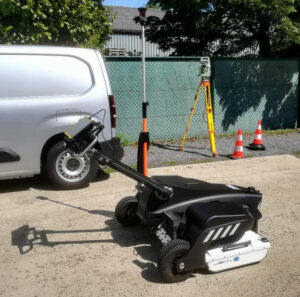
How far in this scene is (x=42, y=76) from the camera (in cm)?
578

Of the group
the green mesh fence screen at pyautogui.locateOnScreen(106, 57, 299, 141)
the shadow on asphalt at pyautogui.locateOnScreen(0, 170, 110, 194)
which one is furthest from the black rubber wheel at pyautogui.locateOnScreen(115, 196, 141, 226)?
the green mesh fence screen at pyautogui.locateOnScreen(106, 57, 299, 141)

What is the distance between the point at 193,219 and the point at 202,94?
6748mm

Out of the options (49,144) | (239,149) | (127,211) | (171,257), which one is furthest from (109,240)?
(239,149)

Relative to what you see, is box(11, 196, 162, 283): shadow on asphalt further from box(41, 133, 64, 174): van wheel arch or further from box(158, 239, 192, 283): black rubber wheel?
box(41, 133, 64, 174): van wheel arch

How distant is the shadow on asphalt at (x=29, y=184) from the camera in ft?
20.4

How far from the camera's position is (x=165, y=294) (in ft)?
11.1

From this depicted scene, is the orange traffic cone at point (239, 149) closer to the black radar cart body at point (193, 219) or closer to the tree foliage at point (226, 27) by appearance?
the tree foliage at point (226, 27)

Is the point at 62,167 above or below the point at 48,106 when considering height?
below

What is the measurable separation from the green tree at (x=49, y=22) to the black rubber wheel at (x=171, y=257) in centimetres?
561

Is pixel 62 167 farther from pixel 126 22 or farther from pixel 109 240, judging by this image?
pixel 126 22

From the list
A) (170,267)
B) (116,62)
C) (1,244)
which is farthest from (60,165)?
(116,62)

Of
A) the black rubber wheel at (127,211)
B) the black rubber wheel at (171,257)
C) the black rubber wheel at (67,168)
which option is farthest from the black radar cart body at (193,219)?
the black rubber wheel at (67,168)

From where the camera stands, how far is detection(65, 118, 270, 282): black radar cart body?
3486mm

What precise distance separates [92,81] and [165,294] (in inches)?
141
